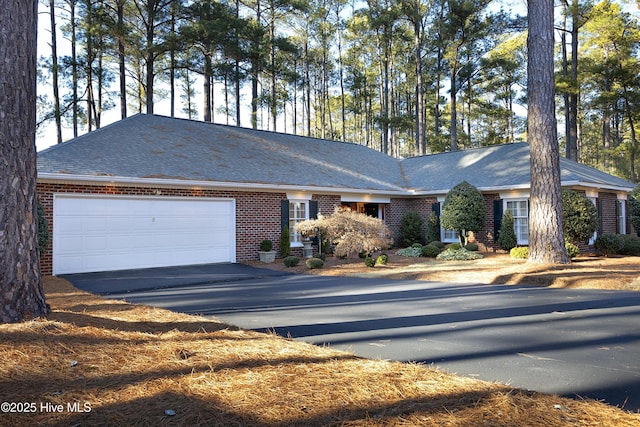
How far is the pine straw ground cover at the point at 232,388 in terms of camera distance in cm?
270

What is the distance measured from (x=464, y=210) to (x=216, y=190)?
8.95m

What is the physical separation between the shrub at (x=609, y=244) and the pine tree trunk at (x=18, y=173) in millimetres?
17180

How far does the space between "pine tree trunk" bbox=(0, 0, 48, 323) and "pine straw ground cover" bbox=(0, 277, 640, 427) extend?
1.71 feet

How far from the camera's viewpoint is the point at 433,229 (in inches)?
724

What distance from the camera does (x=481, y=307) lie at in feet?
23.1

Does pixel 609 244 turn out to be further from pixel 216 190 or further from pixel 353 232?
pixel 216 190

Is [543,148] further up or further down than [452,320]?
further up

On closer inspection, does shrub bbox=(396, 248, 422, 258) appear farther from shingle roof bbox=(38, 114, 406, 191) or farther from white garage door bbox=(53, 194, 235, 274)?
white garage door bbox=(53, 194, 235, 274)

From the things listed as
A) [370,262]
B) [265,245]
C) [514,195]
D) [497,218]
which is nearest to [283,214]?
[265,245]

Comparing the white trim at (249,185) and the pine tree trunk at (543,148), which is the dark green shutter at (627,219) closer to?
the white trim at (249,185)

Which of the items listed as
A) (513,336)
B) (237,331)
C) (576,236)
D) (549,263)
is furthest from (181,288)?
(576,236)

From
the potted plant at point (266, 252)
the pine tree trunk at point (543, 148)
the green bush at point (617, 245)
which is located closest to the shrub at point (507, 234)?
the green bush at point (617, 245)

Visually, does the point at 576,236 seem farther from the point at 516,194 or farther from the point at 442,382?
the point at 442,382

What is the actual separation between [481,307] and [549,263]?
18.9 ft
